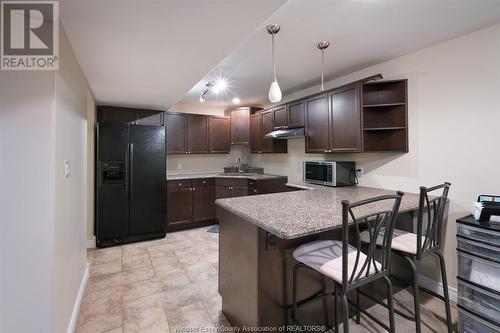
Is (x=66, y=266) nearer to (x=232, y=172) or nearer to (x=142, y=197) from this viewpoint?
(x=142, y=197)

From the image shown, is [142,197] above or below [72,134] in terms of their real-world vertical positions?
below

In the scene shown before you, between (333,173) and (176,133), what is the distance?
2.92m

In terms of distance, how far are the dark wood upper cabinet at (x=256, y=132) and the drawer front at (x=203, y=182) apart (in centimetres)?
100

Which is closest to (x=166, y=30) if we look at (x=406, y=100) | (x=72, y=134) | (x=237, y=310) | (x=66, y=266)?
(x=72, y=134)

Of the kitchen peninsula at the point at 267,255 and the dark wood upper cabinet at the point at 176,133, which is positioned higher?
the dark wood upper cabinet at the point at 176,133

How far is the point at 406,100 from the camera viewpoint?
2512 millimetres

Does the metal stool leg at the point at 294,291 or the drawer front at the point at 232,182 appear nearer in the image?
the metal stool leg at the point at 294,291

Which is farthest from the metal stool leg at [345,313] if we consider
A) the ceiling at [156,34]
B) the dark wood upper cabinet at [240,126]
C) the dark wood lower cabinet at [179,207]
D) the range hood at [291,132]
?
the dark wood upper cabinet at [240,126]

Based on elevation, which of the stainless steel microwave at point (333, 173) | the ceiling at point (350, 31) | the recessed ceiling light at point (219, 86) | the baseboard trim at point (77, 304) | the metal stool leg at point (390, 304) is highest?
the recessed ceiling light at point (219, 86)

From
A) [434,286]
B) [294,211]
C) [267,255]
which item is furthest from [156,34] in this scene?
[434,286]

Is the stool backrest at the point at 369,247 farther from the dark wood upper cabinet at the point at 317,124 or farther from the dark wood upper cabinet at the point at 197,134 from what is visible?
the dark wood upper cabinet at the point at 197,134

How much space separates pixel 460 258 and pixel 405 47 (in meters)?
1.97

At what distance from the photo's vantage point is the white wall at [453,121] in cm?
200

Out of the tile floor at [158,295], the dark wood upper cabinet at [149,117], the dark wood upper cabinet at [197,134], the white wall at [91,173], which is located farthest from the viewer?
the dark wood upper cabinet at [197,134]
